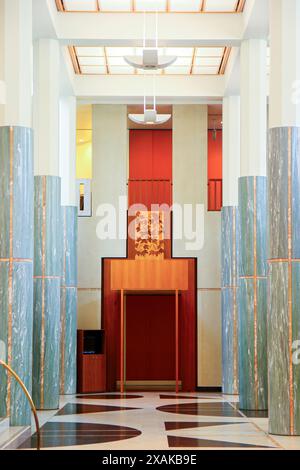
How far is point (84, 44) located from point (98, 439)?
9932 mm

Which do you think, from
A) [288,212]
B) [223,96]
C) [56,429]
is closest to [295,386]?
[288,212]

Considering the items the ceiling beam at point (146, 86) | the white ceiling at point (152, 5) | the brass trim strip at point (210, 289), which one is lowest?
the brass trim strip at point (210, 289)

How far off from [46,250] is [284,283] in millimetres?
6204

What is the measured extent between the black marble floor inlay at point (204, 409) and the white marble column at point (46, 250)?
7.65 feet

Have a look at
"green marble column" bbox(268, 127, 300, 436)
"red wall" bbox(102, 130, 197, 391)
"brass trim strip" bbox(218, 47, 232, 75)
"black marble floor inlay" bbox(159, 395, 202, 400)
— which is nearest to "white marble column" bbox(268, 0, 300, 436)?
"green marble column" bbox(268, 127, 300, 436)

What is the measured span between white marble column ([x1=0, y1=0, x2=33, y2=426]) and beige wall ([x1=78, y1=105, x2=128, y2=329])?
35.5 ft

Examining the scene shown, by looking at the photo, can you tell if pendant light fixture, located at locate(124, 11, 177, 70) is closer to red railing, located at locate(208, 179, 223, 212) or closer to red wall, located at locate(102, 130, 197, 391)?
red wall, located at locate(102, 130, 197, 391)

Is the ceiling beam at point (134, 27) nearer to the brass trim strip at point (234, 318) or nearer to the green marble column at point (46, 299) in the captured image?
the green marble column at point (46, 299)

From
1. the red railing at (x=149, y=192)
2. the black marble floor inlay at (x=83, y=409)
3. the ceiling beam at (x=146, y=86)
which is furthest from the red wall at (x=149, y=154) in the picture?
the black marble floor inlay at (x=83, y=409)

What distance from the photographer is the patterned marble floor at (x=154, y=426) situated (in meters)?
12.3

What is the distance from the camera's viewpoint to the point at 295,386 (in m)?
13.6
